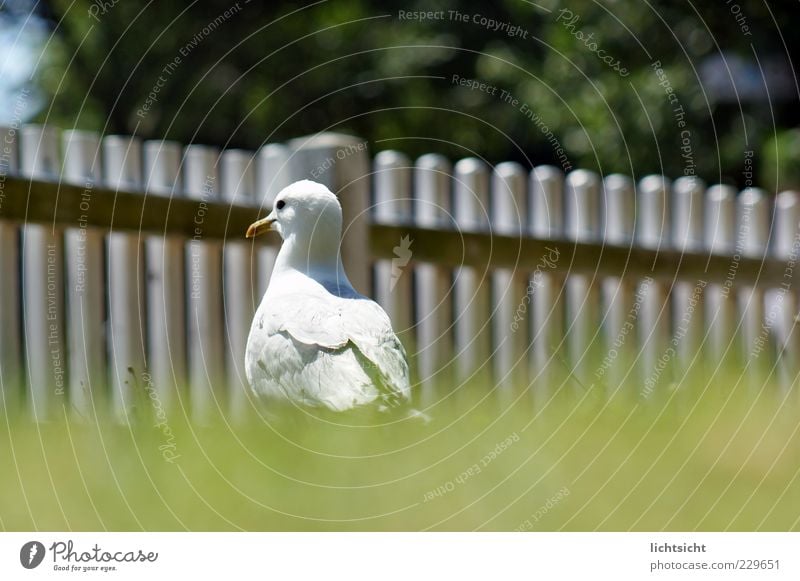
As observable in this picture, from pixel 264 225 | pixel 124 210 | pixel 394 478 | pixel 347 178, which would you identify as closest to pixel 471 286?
pixel 347 178

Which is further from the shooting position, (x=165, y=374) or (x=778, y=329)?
(x=778, y=329)

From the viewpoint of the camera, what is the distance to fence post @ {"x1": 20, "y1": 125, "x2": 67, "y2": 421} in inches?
79.7

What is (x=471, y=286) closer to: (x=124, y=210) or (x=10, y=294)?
(x=124, y=210)

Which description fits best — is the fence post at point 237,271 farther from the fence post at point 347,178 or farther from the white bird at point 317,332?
the white bird at point 317,332

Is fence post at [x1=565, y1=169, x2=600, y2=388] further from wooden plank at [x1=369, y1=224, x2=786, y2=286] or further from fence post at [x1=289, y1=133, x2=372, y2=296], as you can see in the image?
fence post at [x1=289, y1=133, x2=372, y2=296]

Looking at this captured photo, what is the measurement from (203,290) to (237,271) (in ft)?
0.27

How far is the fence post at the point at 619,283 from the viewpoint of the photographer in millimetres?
2730

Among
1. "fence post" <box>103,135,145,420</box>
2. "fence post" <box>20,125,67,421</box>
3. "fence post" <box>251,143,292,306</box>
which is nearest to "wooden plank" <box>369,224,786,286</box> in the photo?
"fence post" <box>251,143,292,306</box>

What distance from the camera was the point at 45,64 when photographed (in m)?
5.11

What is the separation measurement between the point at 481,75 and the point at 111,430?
11.8ft

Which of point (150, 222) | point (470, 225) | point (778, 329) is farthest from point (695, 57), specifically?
point (150, 222)

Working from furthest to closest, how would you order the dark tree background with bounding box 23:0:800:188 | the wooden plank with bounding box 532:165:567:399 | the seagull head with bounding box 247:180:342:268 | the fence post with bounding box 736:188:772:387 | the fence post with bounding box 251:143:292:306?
the dark tree background with bounding box 23:0:800:188 → the fence post with bounding box 736:188:772:387 → the wooden plank with bounding box 532:165:567:399 → the fence post with bounding box 251:143:292:306 → the seagull head with bounding box 247:180:342:268

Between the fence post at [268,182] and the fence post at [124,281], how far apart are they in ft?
0.83

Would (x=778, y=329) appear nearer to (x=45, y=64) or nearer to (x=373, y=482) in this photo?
(x=373, y=482)
